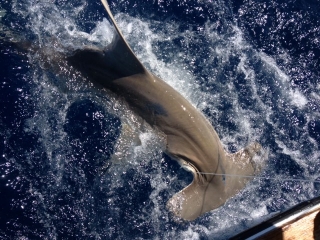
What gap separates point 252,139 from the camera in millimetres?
5168

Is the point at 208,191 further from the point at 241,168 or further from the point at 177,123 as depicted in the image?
the point at 177,123

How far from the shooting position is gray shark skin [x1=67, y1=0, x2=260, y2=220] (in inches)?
167

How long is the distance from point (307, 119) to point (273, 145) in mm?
610

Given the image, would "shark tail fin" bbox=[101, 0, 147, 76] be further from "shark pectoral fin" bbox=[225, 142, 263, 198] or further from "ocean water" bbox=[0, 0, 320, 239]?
"shark pectoral fin" bbox=[225, 142, 263, 198]

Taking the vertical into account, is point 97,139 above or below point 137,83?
below

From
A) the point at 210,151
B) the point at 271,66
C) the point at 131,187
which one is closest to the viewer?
the point at 210,151

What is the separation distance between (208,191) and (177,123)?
815 mm

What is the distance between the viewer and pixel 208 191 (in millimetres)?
4312

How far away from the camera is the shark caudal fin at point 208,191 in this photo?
4293 mm

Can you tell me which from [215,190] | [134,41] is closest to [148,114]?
[215,190]

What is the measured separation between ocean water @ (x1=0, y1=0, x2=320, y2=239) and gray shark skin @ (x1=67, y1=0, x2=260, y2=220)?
25cm

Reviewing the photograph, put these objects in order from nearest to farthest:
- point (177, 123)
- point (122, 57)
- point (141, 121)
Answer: point (122, 57) < point (177, 123) < point (141, 121)

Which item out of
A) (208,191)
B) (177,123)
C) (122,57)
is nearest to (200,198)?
(208,191)

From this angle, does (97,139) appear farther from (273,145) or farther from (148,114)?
(273,145)
